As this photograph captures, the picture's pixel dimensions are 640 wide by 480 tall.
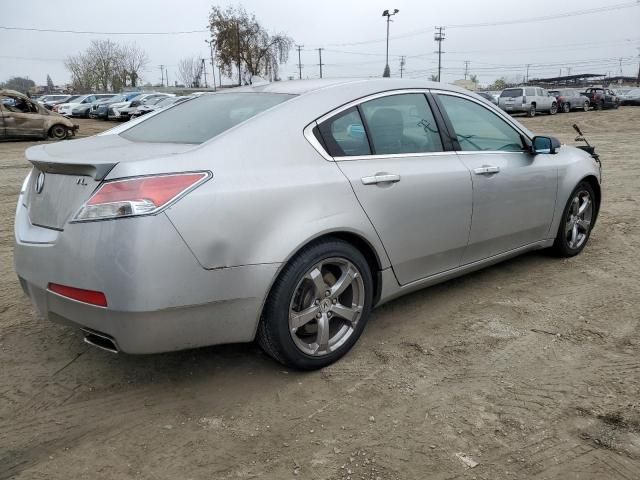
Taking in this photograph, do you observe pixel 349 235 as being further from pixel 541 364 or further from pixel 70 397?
pixel 70 397

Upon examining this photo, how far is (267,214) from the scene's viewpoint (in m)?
2.63

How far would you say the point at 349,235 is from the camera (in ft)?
9.98

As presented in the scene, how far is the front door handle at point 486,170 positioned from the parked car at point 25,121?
17.5 metres

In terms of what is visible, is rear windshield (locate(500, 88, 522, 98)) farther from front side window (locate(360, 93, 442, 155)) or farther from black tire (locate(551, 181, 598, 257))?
front side window (locate(360, 93, 442, 155))

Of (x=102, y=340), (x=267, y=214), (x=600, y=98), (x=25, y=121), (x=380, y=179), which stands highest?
(x=600, y=98)

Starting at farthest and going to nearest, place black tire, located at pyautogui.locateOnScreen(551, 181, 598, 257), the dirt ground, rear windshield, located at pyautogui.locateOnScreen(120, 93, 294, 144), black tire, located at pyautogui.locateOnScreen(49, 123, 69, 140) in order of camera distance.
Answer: black tire, located at pyautogui.locateOnScreen(49, 123, 69, 140)
black tire, located at pyautogui.locateOnScreen(551, 181, 598, 257)
rear windshield, located at pyautogui.locateOnScreen(120, 93, 294, 144)
the dirt ground

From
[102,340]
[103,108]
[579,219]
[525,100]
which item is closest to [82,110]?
[103,108]

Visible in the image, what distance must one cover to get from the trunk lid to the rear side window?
0.77 meters

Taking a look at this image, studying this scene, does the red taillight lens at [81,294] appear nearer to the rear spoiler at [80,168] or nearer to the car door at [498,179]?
the rear spoiler at [80,168]

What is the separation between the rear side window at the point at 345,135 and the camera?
3030mm

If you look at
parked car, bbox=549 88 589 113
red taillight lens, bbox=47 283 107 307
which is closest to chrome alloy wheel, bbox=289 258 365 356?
red taillight lens, bbox=47 283 107 307

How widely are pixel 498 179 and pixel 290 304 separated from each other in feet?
6.30

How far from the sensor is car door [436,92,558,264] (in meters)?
3.77

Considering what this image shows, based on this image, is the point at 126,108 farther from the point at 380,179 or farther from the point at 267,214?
the point at 267,214
